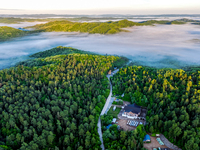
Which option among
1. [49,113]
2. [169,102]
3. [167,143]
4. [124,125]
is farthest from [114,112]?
[49,113]

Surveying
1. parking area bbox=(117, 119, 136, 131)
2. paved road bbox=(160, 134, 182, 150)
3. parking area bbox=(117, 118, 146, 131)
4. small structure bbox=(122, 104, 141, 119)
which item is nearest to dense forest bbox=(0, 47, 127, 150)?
parking area bbox=(117, 119, 136, 131)

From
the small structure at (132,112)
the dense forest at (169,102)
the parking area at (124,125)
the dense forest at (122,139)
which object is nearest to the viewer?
the dense forest at (122,139)

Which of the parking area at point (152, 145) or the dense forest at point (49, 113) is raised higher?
the dense forest at point (49, 113)

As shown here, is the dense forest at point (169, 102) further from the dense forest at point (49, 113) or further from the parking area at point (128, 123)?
the dense forest at point (49, 113)

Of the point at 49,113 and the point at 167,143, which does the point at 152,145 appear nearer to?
the point at 167,143

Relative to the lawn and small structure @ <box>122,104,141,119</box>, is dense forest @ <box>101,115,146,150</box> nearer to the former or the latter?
small structure @ <box>122,104,141,119</box>

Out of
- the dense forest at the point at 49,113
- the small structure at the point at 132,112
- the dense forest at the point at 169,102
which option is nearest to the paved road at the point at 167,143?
the dense forest at the point at 169,102
